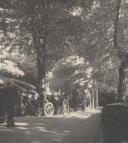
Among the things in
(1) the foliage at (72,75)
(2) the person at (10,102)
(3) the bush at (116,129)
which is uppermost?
(1) the foliage at (72,75)

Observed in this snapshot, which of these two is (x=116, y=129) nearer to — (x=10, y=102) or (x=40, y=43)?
(x=10, y=102)

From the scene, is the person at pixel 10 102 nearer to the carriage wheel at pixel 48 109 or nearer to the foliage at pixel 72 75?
the carriage wheel at pixel 48 109

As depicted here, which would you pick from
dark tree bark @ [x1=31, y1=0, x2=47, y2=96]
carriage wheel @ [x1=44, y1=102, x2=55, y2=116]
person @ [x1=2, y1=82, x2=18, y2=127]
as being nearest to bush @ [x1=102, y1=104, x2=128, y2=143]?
person @ [x1=2, y1=82, x2=18, y2=127]

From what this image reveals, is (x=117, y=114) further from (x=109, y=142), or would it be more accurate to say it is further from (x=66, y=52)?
(x=66, y=52)

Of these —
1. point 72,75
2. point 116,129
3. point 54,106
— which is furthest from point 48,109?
point 72,75

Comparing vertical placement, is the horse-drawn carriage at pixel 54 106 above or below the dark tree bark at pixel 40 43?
below

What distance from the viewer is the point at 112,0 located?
128 ft

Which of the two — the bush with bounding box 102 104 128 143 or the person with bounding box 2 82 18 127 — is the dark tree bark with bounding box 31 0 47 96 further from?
the bush with bounding box 102 104 128 143

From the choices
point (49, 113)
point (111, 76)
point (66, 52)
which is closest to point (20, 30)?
point (66, 52)

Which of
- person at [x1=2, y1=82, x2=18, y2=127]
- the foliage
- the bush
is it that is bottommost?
the bush

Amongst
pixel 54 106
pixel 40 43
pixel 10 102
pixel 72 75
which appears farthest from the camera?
pixel 72 75

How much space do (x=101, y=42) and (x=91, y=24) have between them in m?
1.71

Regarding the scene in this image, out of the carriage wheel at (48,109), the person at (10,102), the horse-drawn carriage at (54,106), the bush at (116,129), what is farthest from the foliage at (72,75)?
the bush at (116,129)

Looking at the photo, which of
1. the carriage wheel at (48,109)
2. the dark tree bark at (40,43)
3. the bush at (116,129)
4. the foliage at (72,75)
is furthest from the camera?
the foliage at (72,75)
